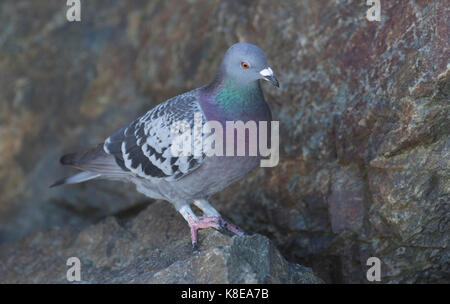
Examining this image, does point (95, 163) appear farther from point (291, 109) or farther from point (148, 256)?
point (291, 109)

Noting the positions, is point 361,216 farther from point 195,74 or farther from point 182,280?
point 195,74

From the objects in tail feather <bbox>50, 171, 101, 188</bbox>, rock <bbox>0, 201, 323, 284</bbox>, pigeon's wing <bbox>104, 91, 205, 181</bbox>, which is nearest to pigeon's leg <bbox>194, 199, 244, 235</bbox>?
rock <bbox>0, 201, 323, 284</bbox>

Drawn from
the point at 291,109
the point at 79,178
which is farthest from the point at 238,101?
the point at 79,178

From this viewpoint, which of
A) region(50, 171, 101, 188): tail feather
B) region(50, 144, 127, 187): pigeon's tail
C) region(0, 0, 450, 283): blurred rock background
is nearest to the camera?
region(0, 0, 450, 283): blurred rock background

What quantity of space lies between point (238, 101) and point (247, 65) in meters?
0.29

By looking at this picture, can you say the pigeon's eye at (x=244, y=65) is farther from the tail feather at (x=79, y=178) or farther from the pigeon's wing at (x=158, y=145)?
the tail feather at (x=79, y=178)

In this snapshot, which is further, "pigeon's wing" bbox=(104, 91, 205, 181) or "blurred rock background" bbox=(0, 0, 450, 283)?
"pigeon's wing" bbox=(104, 91, 205, 181)

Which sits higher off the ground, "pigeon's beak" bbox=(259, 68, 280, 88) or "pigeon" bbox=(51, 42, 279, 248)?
"pigeon's beak" bbox=(259, 68, 280, 88)

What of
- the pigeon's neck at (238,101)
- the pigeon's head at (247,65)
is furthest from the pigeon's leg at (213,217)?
the pigeon's head at (247,65)

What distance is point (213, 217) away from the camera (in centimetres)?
452

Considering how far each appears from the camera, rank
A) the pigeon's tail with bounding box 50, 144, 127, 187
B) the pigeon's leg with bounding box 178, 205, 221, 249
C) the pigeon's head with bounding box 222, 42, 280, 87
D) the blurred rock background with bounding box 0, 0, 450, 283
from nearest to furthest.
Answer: the blurred rock background with bounding box 0, 0, 450, 283
the pigeon's head with bounding box 222, 42, 280, 87
the pigeon's leg with bounding box 178, 205, 221, 249
the pigeon's tail with bounding box 50, 144, 127, 187

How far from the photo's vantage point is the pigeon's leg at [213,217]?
14.8 feet

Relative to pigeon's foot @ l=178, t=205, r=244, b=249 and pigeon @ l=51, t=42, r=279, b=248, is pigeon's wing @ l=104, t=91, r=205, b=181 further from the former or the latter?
pigeon's foot @ l=178, t=205, r=244, b=249

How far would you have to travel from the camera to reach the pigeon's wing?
4.30 metres
